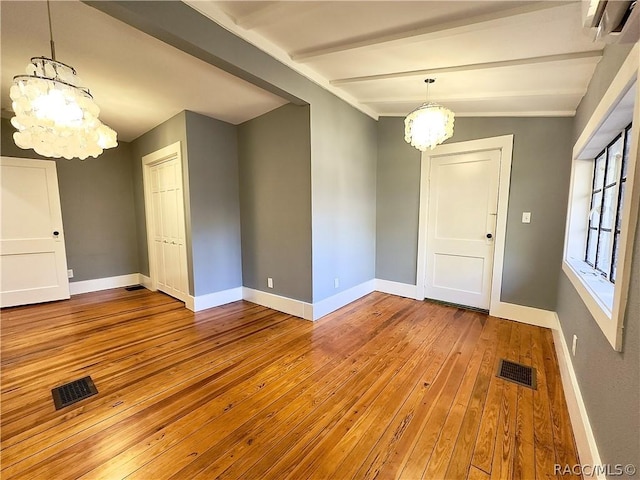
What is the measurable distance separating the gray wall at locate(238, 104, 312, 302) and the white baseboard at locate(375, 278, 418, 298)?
145 cm

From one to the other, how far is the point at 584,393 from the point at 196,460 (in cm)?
208

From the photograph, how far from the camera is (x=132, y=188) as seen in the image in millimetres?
4641

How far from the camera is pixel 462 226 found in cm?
336

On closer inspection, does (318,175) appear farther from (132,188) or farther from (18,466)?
(132,188)

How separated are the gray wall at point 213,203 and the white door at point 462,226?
8.63 feet

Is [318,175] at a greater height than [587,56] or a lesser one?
lesser

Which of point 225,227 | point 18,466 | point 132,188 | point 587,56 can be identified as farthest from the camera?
point 132,188

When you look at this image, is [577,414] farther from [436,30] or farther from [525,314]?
[436,30]

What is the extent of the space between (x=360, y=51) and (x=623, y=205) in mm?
1880

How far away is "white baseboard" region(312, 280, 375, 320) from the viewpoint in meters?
3.09

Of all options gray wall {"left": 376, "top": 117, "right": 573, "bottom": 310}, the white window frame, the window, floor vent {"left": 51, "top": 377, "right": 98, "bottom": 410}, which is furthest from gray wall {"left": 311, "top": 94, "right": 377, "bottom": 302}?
the window

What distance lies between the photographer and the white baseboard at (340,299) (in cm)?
309

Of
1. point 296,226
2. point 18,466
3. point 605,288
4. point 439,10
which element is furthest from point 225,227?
point 605,288

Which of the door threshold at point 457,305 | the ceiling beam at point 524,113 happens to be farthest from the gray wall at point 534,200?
the door threshold at point 457,305
